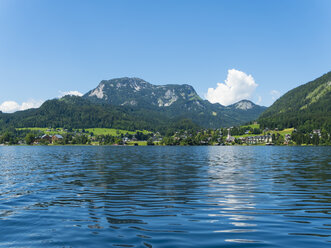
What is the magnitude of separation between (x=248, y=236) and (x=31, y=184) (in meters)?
27.5

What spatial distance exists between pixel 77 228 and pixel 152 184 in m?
17.0

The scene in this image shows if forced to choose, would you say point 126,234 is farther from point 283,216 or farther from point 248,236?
point 283,216

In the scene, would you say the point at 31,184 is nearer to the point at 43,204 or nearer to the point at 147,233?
the point at 43,204

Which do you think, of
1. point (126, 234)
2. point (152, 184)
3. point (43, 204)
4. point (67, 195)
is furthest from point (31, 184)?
point (126, 234)

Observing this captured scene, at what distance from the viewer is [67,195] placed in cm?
2503

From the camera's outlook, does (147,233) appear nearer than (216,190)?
Yes

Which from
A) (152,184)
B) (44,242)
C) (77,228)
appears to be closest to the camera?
(44,242)

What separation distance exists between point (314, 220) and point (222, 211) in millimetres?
5615

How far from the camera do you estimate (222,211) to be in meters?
18.6

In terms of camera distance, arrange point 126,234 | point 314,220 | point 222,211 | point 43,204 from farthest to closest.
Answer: point 43,204 < point 222,211 < point 314,220 < point 126,234

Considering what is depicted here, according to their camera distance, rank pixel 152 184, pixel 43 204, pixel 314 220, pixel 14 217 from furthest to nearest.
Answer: pixel 152 184, pixel 43 204, pixel 14 217, pixel 314 220

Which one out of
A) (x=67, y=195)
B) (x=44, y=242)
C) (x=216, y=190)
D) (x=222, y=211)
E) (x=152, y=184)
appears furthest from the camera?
(x=152, y=184)

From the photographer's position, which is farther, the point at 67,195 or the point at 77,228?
the point at 67,195

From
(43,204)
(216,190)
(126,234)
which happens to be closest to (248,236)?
(126,234)
